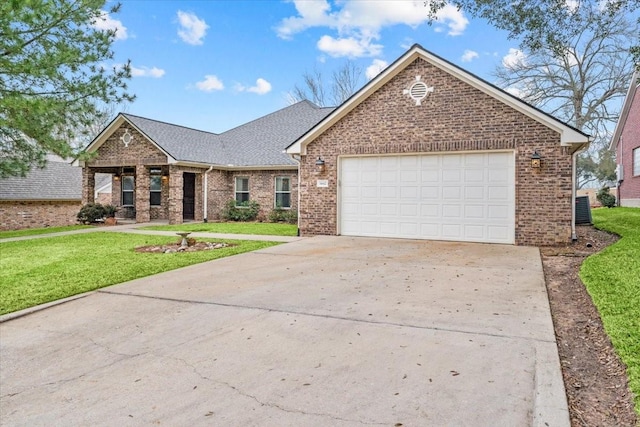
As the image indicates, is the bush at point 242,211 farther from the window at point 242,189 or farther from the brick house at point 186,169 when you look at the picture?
the window at point 242,189

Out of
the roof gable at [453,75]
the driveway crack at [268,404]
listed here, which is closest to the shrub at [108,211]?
the roof gable at [453,75]

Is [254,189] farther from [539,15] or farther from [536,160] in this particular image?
[539,15]

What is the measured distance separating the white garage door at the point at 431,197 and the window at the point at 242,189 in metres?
8.72

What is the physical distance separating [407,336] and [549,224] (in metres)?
7.72

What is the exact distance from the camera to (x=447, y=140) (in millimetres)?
11039

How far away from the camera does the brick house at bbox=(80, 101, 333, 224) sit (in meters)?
18.8

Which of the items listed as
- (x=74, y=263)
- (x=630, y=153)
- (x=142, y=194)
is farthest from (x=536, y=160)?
(x=142, y=194)

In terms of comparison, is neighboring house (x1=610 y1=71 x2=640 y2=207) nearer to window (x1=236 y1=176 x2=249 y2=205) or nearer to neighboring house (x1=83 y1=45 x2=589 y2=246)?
neighboring house (x1=83 y1=45 x2=589 y2=246)

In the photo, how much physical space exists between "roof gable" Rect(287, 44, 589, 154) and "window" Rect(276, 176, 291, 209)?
20.3ft

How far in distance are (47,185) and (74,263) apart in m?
19.5

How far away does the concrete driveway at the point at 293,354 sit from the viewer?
2885 millimetres

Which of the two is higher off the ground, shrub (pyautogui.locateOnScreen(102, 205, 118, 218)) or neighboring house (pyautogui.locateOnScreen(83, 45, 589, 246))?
neighboring house (pyautogui.locateOnScreen(83, 45, 589, 246))

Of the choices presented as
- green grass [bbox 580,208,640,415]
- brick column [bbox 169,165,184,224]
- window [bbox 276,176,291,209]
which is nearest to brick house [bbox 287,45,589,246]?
green grass [bbox 580,208,640,415]

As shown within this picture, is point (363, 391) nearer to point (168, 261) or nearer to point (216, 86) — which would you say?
point (168, 261)
